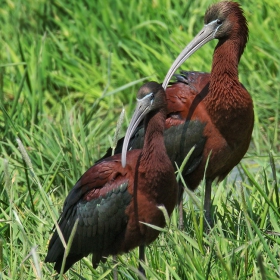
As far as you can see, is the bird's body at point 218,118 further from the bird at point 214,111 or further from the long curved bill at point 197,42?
the long curved bill at point 197,42

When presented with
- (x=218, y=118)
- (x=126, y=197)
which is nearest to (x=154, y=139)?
(x=126, y=197)

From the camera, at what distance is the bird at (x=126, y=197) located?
464 centimetres

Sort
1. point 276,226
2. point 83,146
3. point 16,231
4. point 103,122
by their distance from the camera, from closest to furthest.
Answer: point 276,226 < point 16,231 < point 83,146 < point 103,122

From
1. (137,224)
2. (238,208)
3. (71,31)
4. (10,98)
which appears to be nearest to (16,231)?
(137,224)

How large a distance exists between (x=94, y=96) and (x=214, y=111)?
9.00 ft

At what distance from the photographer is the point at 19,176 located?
6316 millimetres

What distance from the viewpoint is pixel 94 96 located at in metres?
8.15

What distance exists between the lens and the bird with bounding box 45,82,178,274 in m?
4.64

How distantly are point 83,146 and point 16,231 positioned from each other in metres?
1.20

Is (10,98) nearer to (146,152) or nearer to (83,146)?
(83,146)

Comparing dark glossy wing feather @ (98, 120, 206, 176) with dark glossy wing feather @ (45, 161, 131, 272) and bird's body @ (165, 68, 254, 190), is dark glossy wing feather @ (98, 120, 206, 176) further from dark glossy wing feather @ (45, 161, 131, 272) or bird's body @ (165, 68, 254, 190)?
dark glossy wing feather @ (45, 161, 131, 272)

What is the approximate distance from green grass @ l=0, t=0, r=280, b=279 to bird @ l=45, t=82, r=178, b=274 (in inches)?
4.5

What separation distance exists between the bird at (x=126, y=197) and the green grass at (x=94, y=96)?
116mm

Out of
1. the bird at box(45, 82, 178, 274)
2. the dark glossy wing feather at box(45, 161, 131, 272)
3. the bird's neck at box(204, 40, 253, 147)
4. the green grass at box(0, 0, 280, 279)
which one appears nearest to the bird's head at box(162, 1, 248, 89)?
the bird's neck at box(204, 40, 253, 147)
